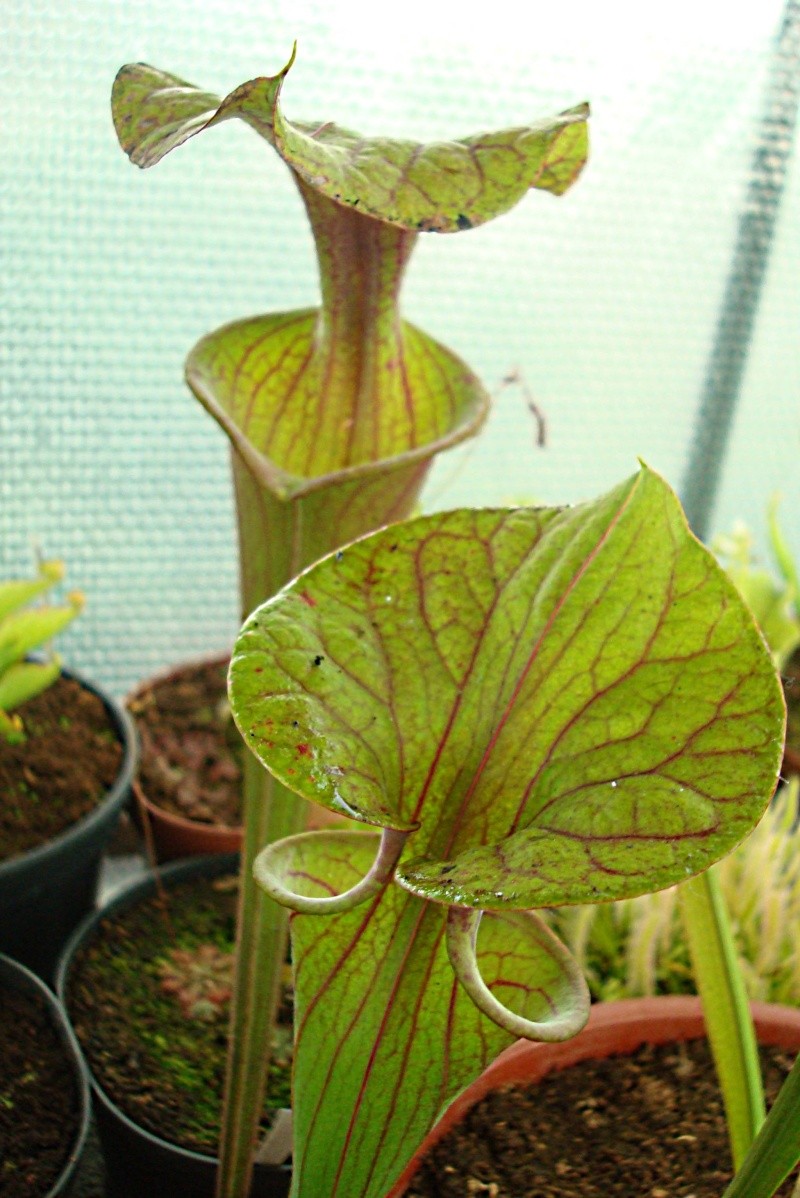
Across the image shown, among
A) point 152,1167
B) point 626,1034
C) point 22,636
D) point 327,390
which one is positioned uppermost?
point 327,390

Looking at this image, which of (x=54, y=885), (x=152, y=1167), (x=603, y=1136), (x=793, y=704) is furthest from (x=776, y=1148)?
(x=793, y=704)

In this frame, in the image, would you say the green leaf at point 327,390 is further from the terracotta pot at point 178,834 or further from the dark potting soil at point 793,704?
the dark potting soil at point 793,704

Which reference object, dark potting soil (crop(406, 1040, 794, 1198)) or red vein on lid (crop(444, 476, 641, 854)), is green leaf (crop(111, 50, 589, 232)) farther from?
dark potting soil (crop(406, 1040, 794, 1198))

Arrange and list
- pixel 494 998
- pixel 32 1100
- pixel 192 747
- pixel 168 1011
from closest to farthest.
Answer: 1. pixel 494 998
2. pixel 32 1100
3. pixel 168 1011
4. pixel 192 747

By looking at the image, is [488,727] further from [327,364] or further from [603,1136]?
[603,1136]

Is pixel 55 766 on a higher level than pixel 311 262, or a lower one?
lower

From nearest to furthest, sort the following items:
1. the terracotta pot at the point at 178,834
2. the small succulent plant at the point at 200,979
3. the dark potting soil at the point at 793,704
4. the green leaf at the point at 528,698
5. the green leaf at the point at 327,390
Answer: the green leaf at the point at 528,698, the green leaf at the point at 327,390, the small succulent plant at the point at 200,979, the terracotta pot at the point at 178,834, the dark potting soil at the point at 793,704

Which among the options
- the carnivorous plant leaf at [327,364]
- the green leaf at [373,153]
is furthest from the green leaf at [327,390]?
the green leaf at [373,153]
